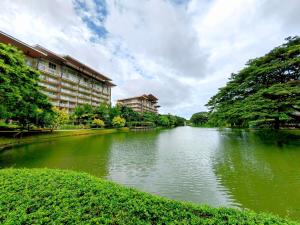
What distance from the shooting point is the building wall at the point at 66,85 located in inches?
1678

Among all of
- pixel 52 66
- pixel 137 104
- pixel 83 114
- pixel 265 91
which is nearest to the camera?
pixel 265 91

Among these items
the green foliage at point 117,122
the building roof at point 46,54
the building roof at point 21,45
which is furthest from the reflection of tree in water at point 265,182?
the building roof at point 46,54

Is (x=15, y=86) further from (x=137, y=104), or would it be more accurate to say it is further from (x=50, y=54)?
(x=137, y=104)

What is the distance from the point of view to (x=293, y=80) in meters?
16.1

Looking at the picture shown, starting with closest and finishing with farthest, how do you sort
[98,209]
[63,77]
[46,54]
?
1. [98,209]
2. [46,54]
3. [63,77]

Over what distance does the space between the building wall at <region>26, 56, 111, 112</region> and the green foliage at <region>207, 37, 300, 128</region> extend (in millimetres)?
37086

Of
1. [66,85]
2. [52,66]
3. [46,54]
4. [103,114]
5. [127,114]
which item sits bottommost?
[103,114]

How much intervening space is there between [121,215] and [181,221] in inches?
41.3

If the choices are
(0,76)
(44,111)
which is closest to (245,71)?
(0,76)

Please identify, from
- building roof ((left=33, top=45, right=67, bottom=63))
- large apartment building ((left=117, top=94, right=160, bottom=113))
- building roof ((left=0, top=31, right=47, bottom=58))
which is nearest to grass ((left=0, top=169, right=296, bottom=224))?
building roof ((left=0, top=31, right=47, bottom=58))

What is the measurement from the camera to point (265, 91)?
15.5 metres

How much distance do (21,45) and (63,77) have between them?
14.1 m

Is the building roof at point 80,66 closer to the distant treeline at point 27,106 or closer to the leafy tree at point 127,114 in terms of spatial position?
the leafy tree at point 127,114

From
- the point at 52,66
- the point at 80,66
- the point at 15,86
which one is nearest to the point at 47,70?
the point at 52,66
